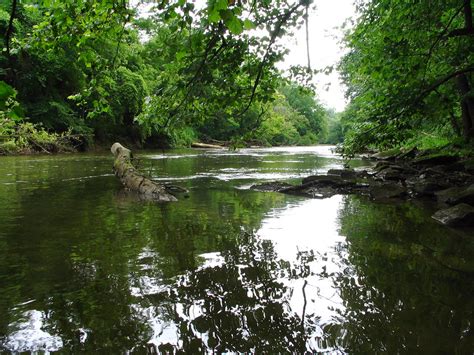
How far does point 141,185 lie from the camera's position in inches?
364

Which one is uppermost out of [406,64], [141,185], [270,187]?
[406,64]

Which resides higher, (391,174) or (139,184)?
(139,184)

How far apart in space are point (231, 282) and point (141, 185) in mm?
6125

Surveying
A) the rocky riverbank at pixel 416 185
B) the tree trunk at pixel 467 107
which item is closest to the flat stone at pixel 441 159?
the rocky riverbank at pixel 416 185

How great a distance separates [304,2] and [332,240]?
10.8 ft

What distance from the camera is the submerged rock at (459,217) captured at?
614cm

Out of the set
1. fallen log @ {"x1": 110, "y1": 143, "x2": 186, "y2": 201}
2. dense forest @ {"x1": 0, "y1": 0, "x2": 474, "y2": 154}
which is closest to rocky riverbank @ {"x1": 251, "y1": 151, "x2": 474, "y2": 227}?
dense forest @ {"x1": 0, "y1": 0, "x2": 474, "y2": 154}

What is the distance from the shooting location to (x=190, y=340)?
8.61 ft

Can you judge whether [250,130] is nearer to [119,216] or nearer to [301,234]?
[301,234]

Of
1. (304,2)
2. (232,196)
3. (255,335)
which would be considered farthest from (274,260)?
(232,196)

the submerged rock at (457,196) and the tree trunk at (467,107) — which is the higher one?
the tree trunk at (467,107)

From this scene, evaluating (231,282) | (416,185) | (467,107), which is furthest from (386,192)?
(231,282)

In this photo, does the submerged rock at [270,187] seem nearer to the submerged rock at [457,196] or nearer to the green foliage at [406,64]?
the green foliage at [406,64]

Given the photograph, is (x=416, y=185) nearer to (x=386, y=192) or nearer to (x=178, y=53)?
(x=386, y=192)
